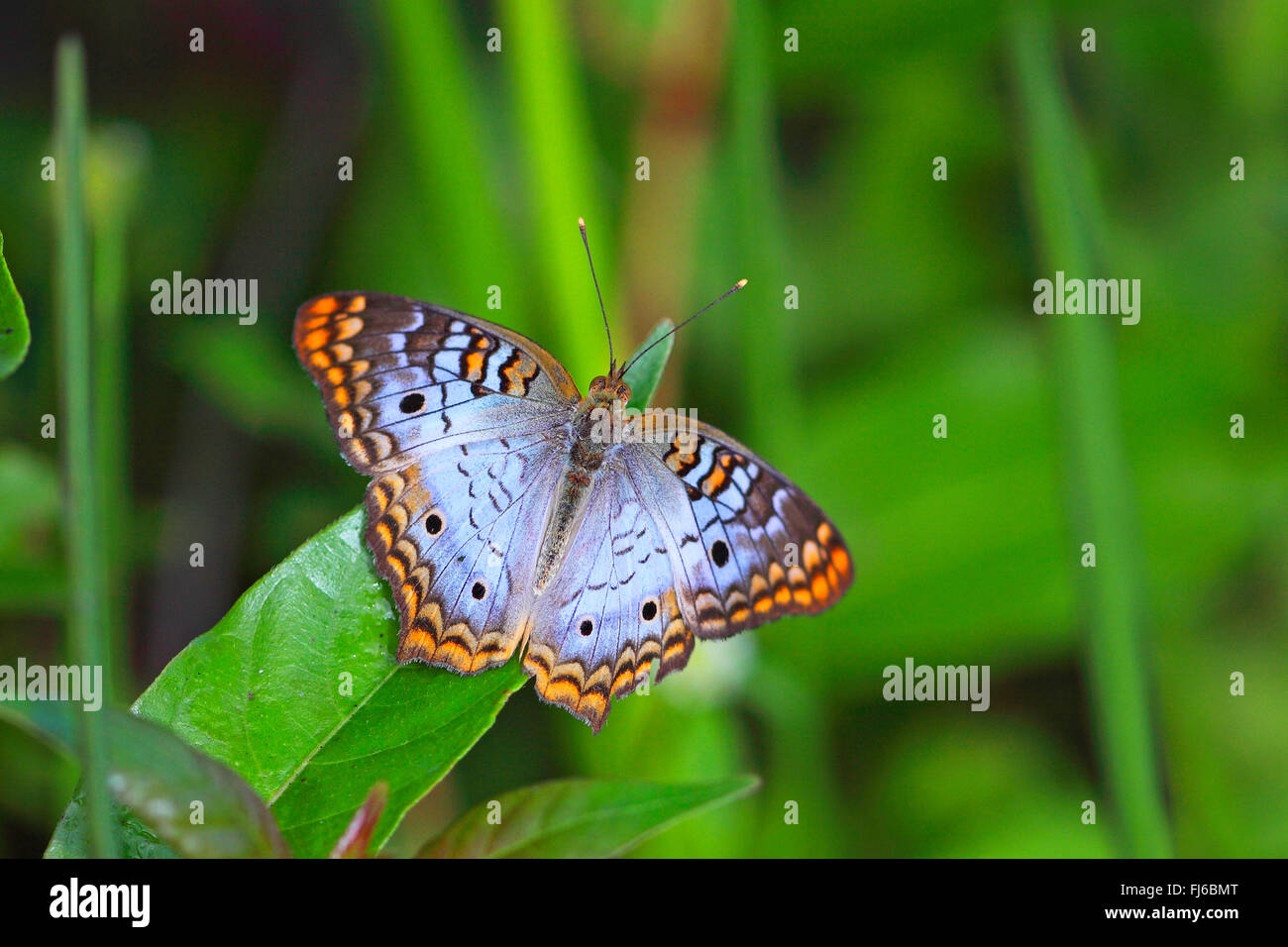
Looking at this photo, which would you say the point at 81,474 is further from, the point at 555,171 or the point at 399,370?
the point at 555,171

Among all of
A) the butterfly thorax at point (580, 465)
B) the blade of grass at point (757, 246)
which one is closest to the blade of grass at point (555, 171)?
the blade of grass at point (757, 246)

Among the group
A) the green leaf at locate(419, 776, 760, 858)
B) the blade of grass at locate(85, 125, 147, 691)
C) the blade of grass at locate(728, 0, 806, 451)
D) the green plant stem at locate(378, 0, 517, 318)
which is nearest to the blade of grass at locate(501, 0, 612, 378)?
the green plant stem at locate(378, 0, 517, 318)

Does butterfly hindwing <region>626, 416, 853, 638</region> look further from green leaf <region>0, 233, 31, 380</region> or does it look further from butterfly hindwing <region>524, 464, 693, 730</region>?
green leaf <region>0, 233, 31, 380</region>

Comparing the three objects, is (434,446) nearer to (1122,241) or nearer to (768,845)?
(768,845)

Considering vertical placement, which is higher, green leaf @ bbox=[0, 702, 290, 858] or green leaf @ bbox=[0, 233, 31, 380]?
green leaf @ bbox=[0, 233, 31, 380]
